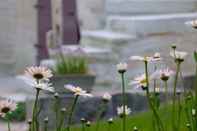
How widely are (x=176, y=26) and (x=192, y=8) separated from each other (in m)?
0.69

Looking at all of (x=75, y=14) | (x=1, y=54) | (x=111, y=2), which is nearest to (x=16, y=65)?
(x=1, y=54)

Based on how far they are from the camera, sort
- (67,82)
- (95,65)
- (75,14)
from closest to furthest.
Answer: (67,82) → (95,65) → (75,14)

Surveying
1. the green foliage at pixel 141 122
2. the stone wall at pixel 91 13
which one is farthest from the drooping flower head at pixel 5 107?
the stone wall at pixel 91 13

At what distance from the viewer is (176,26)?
758 cm

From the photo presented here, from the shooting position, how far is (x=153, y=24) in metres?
7.50

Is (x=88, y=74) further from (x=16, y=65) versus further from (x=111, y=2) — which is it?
(x=16, y=65)

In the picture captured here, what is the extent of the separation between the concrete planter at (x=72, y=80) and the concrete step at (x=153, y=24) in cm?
140

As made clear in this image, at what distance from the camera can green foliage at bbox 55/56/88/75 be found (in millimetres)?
6273

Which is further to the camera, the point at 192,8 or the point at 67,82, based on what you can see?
the point at 192,8

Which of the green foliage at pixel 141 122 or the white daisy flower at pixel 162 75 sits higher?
the white daisy flower at pixel 162 75

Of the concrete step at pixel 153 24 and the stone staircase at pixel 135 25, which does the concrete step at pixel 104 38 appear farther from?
the concrete step at pixel 153 24

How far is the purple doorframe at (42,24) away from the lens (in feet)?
32.4

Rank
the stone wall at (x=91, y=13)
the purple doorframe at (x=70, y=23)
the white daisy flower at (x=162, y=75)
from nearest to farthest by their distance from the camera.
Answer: the white daisy flower at (x=162, y=75) → the purple doorframe at (x=70, y=23) → the stone wall at (x=91, y=13)

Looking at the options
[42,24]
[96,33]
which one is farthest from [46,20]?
[96,33]
